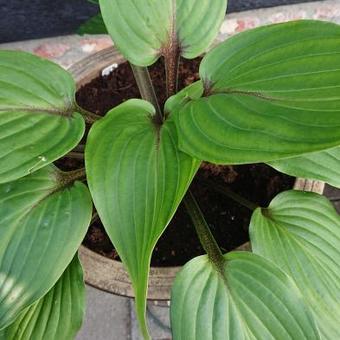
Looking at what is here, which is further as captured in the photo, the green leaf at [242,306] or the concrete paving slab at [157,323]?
the concrete paving slab at [157,323]

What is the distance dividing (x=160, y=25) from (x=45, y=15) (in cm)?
91

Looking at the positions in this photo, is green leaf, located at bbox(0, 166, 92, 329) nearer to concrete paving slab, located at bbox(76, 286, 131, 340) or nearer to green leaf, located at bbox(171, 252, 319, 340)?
green leaf, located at bbox(171, 252, 319, 340)

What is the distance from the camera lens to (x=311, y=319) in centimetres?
75

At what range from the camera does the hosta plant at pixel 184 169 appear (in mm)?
691

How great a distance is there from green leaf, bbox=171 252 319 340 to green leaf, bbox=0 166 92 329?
166mm

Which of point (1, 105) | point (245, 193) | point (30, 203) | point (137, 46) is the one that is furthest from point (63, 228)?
point (245, 193)

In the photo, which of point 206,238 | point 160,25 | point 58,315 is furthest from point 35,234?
point 160,25

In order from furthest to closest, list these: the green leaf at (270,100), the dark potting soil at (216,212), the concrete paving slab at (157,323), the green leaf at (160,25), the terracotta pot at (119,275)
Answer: the concrete paving slab at (157,323) < the dark potting soil at (216,212) < the terracotta pot at (119,275) < the green leaf at (160,25) < the green leaf at (270,100)

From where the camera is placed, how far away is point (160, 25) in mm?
890

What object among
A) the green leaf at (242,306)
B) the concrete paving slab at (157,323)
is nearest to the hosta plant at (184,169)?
the green leaf at (242,306)

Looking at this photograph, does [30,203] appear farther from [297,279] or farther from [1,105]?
[297,279]

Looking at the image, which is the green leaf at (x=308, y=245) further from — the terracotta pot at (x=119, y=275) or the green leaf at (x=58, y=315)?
the green leaf at (x=58, y=315)

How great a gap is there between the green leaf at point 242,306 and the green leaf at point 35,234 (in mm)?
166

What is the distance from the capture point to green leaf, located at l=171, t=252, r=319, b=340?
29.8 inches
